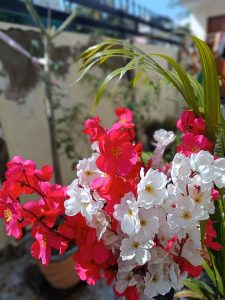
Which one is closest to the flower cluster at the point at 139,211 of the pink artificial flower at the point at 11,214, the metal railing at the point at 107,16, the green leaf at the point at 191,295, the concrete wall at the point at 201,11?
the pink artificial flower at the point at 11,214

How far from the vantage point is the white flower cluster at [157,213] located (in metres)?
0.65

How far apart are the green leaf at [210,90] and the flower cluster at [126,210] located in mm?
31

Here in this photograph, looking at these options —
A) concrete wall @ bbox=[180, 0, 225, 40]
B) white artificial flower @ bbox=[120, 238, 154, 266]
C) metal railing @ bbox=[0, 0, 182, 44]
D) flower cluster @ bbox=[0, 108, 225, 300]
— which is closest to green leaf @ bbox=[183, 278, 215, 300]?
flower cluster @ bbox=[0, 108, 225, 300]

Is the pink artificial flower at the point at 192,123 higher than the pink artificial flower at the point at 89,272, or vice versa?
the pink artificial flower at the point at 192,123

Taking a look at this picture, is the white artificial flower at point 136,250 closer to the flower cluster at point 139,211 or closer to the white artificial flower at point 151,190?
the flower cluster at point 139,211

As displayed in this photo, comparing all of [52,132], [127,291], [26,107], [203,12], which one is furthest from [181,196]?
[203,12]

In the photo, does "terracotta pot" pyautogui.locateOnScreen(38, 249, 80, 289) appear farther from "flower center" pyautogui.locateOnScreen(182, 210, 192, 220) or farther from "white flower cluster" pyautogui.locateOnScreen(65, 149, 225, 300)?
"flower center" pyautogui.locateOnScreen(182, 210, 192, 220)

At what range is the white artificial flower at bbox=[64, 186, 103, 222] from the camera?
67 centimetres

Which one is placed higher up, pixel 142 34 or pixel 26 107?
pixel 142 34

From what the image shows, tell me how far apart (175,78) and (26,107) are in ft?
5.37

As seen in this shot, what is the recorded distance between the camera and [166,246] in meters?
0.78

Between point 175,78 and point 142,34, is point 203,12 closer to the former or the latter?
point 142,34

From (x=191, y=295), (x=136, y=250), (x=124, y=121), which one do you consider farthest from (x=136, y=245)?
(x=191, y=295)

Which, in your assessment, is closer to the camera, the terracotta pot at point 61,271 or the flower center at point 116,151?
the flower center at point 116,151
